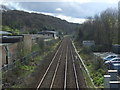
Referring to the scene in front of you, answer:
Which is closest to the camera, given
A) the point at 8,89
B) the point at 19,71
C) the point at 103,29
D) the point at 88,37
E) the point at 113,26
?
the point at 8,89

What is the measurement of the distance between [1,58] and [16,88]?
638 centimetres

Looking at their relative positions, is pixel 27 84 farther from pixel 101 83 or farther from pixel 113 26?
pixel 113 26

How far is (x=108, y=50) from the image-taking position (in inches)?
1769

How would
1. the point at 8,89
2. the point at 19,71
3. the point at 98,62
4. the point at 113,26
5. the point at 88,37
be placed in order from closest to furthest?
the point at 8,89, the point at 19,71, the point at 98,62, the point at 113,26, the point at 88,37

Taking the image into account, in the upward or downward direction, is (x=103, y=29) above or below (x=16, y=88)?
above

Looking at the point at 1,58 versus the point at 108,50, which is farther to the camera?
the point at 108,50

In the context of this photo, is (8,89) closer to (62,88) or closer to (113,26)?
(62,88)

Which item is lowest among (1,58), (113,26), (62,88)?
(62,88)

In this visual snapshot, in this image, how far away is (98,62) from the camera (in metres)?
23.0

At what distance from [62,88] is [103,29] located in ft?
102

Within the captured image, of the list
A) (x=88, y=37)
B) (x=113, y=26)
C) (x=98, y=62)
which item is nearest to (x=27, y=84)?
(x=98, y=62)

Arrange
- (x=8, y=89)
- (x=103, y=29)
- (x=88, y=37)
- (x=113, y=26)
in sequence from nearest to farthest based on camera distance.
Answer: (x=8, y=89)
(x=113, y=26)
(x=103, y=29)
(x=88, y=37)

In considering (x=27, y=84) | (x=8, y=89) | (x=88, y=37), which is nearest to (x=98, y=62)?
(x=27, y=84)

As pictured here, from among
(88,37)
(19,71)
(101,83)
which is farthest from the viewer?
(88,37)
